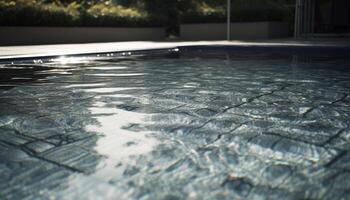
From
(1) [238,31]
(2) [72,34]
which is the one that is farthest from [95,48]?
(1) [238,31]

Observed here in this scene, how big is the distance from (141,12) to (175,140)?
759 inches

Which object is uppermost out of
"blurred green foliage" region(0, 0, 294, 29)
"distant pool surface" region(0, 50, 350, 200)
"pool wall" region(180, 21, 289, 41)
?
"blurred green foliage" region(0, 0, 294, 29)

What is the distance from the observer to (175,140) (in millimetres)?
3117

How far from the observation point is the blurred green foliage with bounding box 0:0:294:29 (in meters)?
16.2

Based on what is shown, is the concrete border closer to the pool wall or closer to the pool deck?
the pool wall

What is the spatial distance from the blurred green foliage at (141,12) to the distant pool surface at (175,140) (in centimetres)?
1128

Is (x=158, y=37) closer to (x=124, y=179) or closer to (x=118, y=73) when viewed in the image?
(x=118, y=73)

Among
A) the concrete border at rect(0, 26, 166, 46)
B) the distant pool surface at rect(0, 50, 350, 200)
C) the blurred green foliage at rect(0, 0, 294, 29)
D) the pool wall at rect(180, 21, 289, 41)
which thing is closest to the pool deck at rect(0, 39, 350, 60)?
the concrete border at rect(0, 26, 166, 46)

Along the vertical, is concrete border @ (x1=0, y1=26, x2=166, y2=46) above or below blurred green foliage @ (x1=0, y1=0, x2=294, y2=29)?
below

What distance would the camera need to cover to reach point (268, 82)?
6277mm

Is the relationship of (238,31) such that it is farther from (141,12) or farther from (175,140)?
(175,140)

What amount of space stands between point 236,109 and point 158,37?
17.5m

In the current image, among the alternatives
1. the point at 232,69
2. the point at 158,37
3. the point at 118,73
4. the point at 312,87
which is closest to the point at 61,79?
the point at 118,73

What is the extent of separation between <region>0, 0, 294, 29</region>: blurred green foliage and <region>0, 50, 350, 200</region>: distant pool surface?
1128cm
